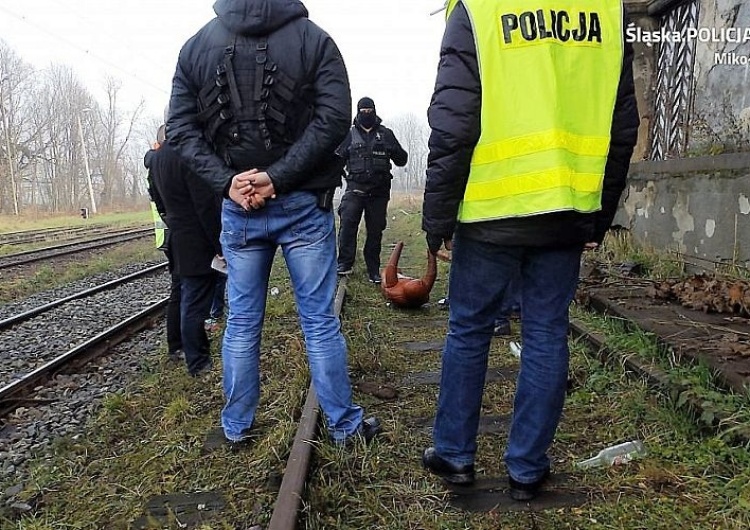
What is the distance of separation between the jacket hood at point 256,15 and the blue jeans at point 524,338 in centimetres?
120

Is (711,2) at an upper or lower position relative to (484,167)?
upper

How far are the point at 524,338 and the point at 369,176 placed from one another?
202 inches

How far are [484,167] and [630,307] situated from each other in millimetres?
2607

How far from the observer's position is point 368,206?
297 inches

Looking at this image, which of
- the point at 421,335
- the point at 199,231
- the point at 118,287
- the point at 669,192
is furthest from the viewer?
the point at 118,287

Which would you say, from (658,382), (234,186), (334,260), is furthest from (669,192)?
(234,186)

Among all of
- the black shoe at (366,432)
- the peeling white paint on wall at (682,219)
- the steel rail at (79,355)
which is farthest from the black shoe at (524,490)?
the peeling white paint on wall at (682,219)

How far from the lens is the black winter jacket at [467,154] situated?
84.2 inches

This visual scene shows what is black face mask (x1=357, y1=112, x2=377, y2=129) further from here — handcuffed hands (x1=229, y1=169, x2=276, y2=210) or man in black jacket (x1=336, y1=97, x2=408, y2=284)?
handcuffed hands (x1=229, y1=169, x2=276, y2=210)

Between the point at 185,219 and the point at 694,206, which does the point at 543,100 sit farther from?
the point at 694,206

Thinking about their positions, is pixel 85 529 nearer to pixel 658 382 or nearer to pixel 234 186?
pixel 234 186

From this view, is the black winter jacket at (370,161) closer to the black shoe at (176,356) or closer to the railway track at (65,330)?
the railway track at (65,330)

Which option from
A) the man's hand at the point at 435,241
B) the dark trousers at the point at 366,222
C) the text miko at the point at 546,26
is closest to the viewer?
the text miko at the point at 546,26

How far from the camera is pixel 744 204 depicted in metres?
4.75
